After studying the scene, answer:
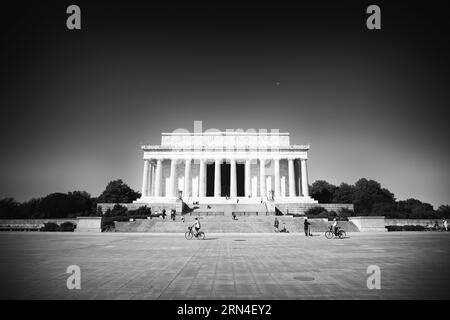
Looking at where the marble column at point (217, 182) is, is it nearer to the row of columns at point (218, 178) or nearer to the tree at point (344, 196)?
the row of columns at point (218, 178)

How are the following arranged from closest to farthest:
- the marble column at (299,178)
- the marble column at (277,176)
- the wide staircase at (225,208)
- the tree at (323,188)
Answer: the wide staircase at (225,208) → the marble column at (277,176) → the marble column at (299,178) → the tree at (323,188)

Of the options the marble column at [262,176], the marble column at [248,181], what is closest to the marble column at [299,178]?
the marble column at [262,176]

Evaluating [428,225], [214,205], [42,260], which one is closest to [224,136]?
[214,205]

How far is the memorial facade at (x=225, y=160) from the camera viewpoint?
77375 millimetres

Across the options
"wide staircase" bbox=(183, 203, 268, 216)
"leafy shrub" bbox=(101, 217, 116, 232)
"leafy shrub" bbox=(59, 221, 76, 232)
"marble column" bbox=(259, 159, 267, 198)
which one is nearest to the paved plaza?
"leafy shrub" bbox=(101, 217, 116, 232)

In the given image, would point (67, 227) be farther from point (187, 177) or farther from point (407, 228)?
point (407, 228)

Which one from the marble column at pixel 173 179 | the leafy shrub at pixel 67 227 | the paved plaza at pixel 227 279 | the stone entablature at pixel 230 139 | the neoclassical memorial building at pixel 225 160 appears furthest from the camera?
the stone entablature at pixel 230 139

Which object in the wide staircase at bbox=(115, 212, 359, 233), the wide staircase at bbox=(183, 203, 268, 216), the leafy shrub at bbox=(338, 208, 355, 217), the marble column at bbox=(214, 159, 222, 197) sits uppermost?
the marble column at bbox=(214, 159, 222, 197)

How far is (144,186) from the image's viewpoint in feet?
254

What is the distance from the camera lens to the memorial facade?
77375 mm

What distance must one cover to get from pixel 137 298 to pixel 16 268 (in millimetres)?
6782

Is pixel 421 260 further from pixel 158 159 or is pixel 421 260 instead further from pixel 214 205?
pixel 158 159

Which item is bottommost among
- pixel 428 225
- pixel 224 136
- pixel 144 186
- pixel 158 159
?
pixel 428 225

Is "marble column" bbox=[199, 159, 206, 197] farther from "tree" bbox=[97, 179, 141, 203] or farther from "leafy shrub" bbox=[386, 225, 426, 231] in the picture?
"leafy shrub" bbox=[386, 225, 426, 231]
